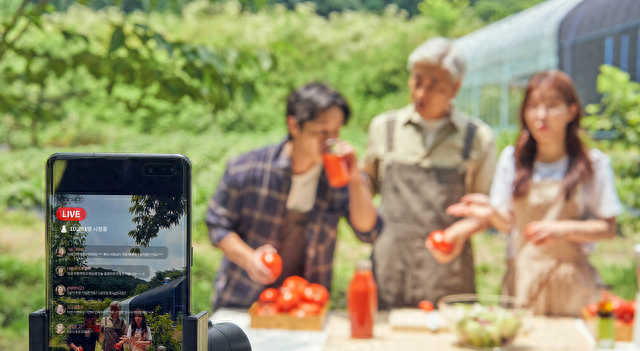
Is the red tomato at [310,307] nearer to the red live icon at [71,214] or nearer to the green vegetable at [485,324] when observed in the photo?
the green vegetable at [485,324]

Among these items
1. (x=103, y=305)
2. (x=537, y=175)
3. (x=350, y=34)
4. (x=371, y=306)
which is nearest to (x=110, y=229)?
(x=103, y=305)

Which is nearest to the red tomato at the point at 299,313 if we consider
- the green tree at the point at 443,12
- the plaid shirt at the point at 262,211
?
the plaid shirt at the point at 262,211

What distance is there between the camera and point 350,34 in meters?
6.49

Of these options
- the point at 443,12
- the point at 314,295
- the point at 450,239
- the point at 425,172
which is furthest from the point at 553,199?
the point at 443,12

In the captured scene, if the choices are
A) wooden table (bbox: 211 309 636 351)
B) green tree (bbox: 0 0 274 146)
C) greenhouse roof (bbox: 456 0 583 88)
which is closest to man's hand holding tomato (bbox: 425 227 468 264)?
wooden table (bbox: 211 309 636 351)

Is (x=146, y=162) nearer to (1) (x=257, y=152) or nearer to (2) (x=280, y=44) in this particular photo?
(1) (x=257, y=152)

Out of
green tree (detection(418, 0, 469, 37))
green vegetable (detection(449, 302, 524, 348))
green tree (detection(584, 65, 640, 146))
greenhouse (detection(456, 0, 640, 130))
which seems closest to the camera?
green vegetable (detection(449, 302, 524, 348))

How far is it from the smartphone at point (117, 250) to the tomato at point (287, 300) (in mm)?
1243

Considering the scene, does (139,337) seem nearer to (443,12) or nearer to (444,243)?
(444,243)

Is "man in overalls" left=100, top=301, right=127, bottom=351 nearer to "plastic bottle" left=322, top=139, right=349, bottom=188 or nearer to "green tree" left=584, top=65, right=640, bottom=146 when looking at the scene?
"plastic bottle" left=322, top=139, right=349, bottom=188

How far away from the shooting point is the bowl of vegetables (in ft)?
5.25

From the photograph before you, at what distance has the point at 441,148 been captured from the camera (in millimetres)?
2211

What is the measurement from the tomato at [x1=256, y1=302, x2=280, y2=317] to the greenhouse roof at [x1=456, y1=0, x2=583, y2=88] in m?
3.82

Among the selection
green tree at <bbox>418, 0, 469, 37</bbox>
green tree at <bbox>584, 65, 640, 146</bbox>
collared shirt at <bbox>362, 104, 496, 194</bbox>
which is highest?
green tree at <bbox>418, 0, 469, 37</bbox>
